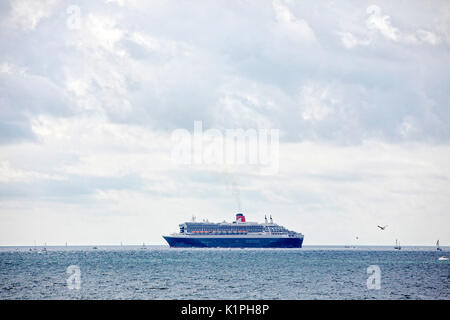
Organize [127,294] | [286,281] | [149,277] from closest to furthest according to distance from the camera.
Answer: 1. [127,294]
2. [286,281]
3. [149,277]

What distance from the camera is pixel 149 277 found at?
83125mm

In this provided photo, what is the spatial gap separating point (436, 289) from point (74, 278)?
4511 cm

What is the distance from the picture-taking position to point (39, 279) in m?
80.9

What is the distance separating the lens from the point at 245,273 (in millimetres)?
89375
